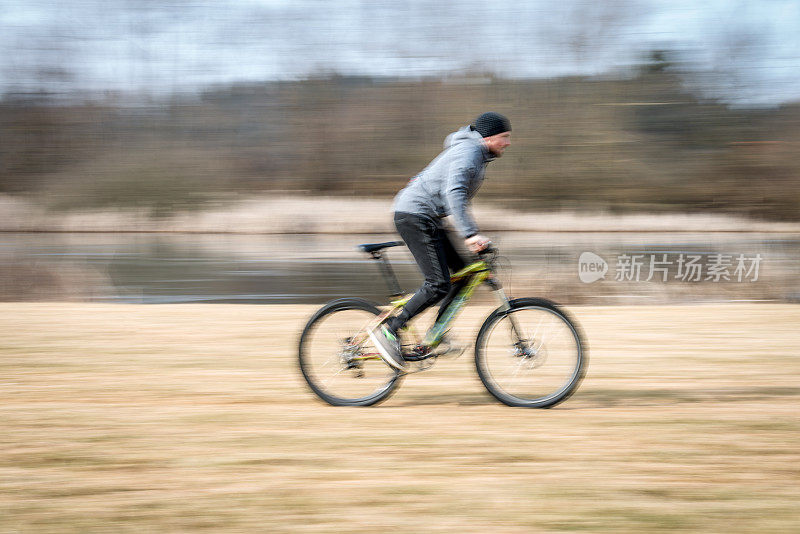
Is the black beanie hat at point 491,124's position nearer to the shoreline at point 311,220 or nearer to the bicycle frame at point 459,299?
the bicycle frame at point 459,299

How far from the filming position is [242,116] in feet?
199

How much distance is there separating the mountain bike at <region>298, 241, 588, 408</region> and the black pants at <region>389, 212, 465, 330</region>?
9 centimetres

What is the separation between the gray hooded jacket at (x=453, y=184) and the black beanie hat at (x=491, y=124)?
5 centimetres

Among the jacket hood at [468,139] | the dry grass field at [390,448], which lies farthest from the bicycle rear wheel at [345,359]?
the jacket hood at [468,139]

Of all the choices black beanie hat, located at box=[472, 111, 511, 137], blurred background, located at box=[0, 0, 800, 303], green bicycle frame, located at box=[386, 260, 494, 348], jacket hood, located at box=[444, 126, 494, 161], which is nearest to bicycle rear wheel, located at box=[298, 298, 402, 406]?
green bicycle frame, located at box=[386, 260, 494, 348]

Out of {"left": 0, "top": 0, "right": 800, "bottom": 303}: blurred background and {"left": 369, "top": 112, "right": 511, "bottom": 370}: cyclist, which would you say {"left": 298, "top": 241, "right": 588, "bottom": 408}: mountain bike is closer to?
{"left": 369, "top": 112, "right": 511, "bottom": 370}: cyclist

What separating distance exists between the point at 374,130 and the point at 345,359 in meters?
53.6

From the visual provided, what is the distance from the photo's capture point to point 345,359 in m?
5.50

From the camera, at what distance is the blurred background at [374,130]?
4262cm

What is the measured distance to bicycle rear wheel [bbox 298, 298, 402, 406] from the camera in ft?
17.8

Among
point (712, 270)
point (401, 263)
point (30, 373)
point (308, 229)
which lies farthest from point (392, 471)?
point (308, 229)

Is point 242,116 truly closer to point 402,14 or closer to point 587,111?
point 402,14

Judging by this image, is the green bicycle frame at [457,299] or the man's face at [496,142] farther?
the green bicycle frame at [457,299]

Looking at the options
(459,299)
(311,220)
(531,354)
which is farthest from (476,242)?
(311,220)
